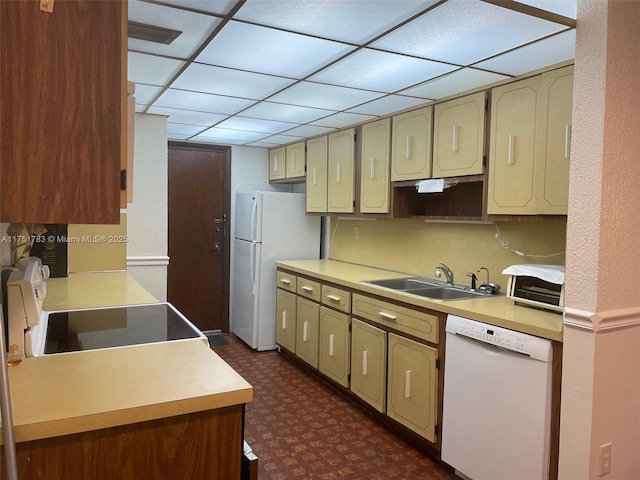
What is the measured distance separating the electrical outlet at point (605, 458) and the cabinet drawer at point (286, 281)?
9.01ft

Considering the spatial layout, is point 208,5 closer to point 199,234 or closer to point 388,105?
point 388,105

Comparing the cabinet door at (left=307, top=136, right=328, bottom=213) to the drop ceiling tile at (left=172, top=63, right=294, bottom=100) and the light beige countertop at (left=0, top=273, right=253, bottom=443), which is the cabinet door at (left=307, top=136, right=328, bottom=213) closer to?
the drop ceiling tile at (left=172, top=63, right=294, bottom=100)

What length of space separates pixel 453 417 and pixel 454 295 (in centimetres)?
84

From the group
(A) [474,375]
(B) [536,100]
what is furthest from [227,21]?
(A) [474,375]

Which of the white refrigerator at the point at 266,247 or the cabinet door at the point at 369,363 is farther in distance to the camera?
the white refrigerator at the point at 266,247

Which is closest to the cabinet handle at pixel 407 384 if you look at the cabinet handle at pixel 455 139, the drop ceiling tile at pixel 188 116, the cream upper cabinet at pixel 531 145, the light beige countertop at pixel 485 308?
the light beige countertop at pixel 485 308

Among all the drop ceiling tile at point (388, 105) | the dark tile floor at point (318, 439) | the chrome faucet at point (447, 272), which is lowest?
the dark tile floor at point (318, 439)

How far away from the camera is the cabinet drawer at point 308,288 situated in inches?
155

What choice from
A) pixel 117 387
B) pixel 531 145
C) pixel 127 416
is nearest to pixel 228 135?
pixel 531 145

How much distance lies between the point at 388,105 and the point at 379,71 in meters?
0.77

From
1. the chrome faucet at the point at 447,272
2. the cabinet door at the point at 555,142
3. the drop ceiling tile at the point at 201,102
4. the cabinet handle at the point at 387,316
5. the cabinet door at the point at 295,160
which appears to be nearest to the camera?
the cabinet door at the point at 555,142

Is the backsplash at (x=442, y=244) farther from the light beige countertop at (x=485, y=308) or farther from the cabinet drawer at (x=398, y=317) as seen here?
the cabinet drawer at (x=398, y=317)

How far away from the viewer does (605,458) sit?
1.98 metres

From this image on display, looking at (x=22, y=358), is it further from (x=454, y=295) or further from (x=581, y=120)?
(x=454, y=295)
